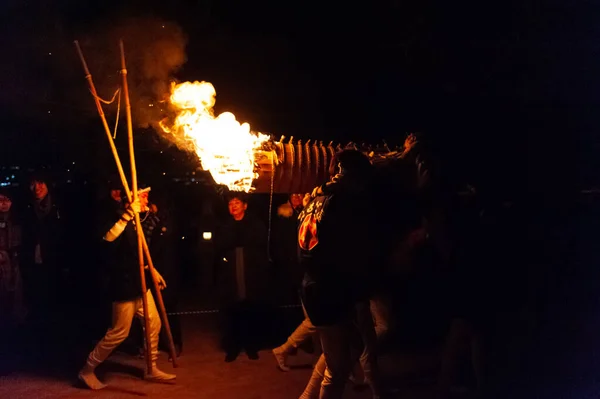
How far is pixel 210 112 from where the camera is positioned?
4953 millimetres

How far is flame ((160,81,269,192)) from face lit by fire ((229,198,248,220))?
1.95 m

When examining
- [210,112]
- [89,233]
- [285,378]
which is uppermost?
[210,112]

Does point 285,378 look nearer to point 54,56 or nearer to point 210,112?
point 210,112

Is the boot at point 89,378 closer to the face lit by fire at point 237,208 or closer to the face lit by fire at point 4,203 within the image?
the face lit by fire at point 237,208

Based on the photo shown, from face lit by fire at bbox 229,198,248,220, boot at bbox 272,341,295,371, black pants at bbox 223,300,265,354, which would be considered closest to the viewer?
boot at bbox 272,341,295,371

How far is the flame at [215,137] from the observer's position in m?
4.49

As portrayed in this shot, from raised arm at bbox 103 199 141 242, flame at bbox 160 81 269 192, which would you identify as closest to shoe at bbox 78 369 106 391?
raised arm at bbox 103 199 141 242

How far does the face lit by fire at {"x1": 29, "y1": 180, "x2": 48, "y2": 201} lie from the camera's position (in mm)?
7980

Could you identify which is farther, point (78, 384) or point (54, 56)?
point (54, 56)

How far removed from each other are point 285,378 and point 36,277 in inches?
188

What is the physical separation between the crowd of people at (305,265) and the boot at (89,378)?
0.03 feet

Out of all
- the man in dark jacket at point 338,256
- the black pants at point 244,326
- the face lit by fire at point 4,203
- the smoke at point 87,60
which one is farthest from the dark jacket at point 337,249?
the face lit by fire at point 4,203

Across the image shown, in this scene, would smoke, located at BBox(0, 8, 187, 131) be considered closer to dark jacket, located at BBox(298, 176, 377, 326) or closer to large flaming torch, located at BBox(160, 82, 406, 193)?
large flaming torch, located at BBox(160, 82, 406, 193)

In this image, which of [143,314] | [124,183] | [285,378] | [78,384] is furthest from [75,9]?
[285,378]
